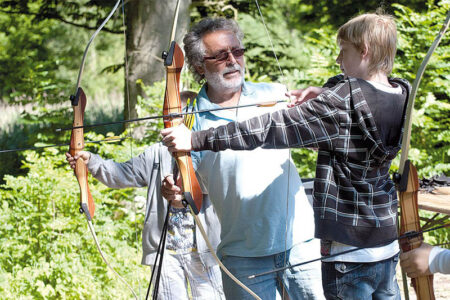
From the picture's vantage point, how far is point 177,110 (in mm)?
1999

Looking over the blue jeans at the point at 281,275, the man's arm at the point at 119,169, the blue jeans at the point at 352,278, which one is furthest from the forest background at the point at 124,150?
the blue jeans at the point at 352,278

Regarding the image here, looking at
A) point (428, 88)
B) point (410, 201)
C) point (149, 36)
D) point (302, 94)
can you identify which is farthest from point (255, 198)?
point (149, 36)

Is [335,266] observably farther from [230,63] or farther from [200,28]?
[200,28]

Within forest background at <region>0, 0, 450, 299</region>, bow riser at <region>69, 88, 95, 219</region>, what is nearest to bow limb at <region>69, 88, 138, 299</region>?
bow riser at <region>69, 88, 95, 219</region>

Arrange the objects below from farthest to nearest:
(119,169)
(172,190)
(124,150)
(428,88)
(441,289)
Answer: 1. (428,88)
2. (124,150)
3. (441,289)
4. (119,169)
5. (172,190)

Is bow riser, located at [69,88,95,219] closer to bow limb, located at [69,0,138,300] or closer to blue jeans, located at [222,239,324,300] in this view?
bow limb, located at [69,0,138,300]

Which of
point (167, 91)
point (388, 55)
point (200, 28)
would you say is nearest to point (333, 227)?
point (388, 55)

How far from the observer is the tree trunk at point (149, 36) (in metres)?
6.05

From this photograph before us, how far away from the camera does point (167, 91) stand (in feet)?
6.58

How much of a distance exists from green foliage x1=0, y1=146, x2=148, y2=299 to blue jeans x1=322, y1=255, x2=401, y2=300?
2.22 meters

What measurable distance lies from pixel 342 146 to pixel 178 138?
48cm

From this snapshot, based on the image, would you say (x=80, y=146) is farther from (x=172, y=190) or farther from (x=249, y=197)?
(x=249, y=197)

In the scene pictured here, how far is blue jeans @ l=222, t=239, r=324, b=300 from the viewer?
2.26 meters

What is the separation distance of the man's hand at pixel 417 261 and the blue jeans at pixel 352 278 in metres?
0.23
